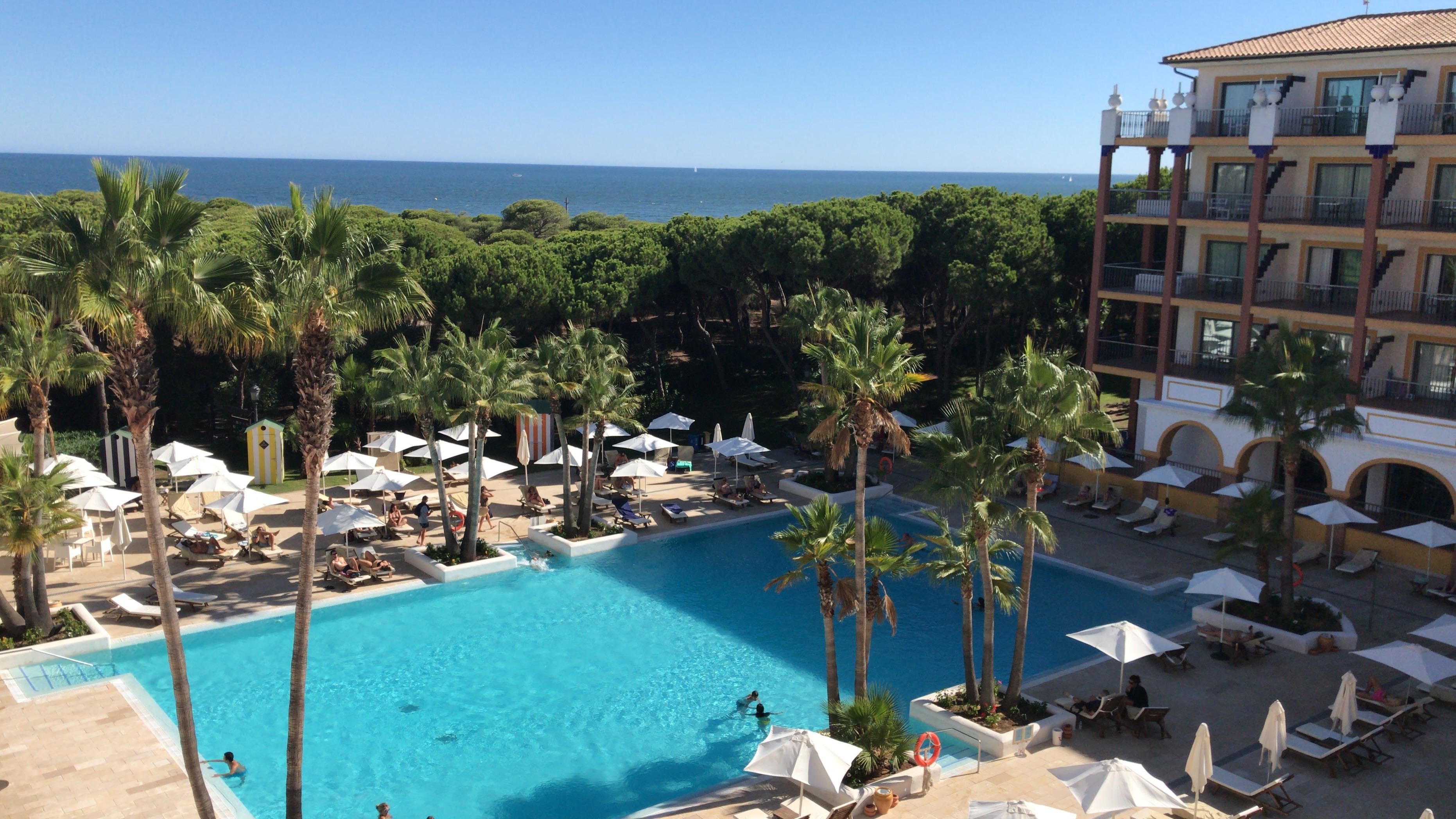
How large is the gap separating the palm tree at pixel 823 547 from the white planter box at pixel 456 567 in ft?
39.2

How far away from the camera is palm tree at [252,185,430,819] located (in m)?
13.7

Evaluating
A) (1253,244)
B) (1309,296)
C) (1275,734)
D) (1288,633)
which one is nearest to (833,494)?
(1253,244)

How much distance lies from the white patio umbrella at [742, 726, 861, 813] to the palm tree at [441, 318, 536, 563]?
12.8m

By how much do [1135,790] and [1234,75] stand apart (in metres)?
25.4

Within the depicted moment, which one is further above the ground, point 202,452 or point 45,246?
point 45,246

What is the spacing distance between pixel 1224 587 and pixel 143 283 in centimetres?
1981

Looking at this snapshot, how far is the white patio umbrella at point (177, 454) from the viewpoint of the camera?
29750 mm

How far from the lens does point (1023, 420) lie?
54.4ft

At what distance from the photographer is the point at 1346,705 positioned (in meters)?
17.4

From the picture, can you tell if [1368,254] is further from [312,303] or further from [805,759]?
[312,303]

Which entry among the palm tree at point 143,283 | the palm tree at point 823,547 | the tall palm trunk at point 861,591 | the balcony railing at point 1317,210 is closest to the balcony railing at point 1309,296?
the balcony railing at point 1317,210

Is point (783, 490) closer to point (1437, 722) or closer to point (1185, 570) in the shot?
point (1185, 570)

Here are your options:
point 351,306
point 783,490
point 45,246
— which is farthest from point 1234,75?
point 45,246

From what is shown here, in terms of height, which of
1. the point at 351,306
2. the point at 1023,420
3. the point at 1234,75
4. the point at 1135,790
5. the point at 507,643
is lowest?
the point at 507,643
